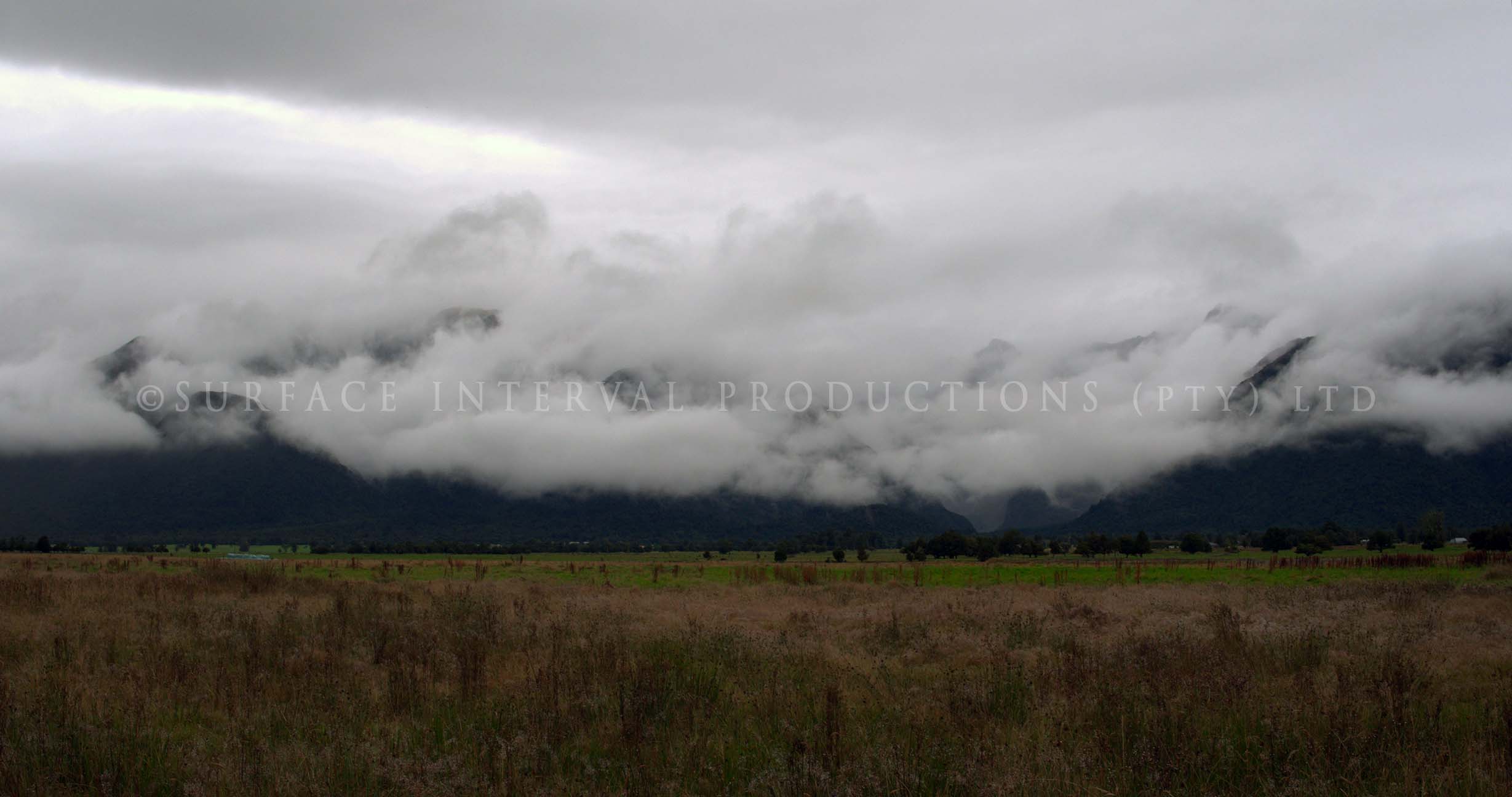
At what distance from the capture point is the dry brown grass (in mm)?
7332

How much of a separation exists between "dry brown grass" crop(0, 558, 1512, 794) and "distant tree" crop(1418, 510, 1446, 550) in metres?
125

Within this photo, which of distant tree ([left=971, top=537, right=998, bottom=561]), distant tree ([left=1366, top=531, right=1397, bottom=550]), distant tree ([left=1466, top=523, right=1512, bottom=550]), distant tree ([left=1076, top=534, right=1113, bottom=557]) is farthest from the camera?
distant tree ([left=1366, top=531, right=1397, bottom=550])

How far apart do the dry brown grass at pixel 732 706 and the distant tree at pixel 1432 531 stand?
410 ft

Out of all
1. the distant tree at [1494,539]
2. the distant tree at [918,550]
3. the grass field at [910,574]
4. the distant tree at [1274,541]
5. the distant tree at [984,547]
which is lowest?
the distant tree at [1274,541]

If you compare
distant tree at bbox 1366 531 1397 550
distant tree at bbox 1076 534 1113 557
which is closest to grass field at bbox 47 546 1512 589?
distant tree at bbox 1076 534 1113 557

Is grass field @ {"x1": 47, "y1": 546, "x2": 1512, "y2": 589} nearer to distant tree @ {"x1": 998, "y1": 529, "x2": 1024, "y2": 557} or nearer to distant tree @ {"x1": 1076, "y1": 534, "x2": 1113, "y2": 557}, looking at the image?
distant tree @ {"x1": 1076, "y1": 534, "x2": 1113, "y2": 557}

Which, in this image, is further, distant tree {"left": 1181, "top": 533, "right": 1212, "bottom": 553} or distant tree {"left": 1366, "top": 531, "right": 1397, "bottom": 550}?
distant tree {"left": 1181, "top": 533, "right": 1212, "bottom": 553}

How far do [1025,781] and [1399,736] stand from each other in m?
3.83

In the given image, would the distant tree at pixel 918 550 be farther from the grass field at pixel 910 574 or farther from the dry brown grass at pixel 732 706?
the dry brown grass at pixel 732 706

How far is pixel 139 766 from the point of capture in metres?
7.67

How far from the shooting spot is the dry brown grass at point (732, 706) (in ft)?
24.1

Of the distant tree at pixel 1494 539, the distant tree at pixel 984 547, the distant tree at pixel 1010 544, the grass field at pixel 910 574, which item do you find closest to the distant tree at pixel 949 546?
the distant tree at pixel 984 547

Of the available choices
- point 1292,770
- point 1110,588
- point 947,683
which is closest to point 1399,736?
point 1292,770

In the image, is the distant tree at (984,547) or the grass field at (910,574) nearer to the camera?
the grass field at (910,574)
